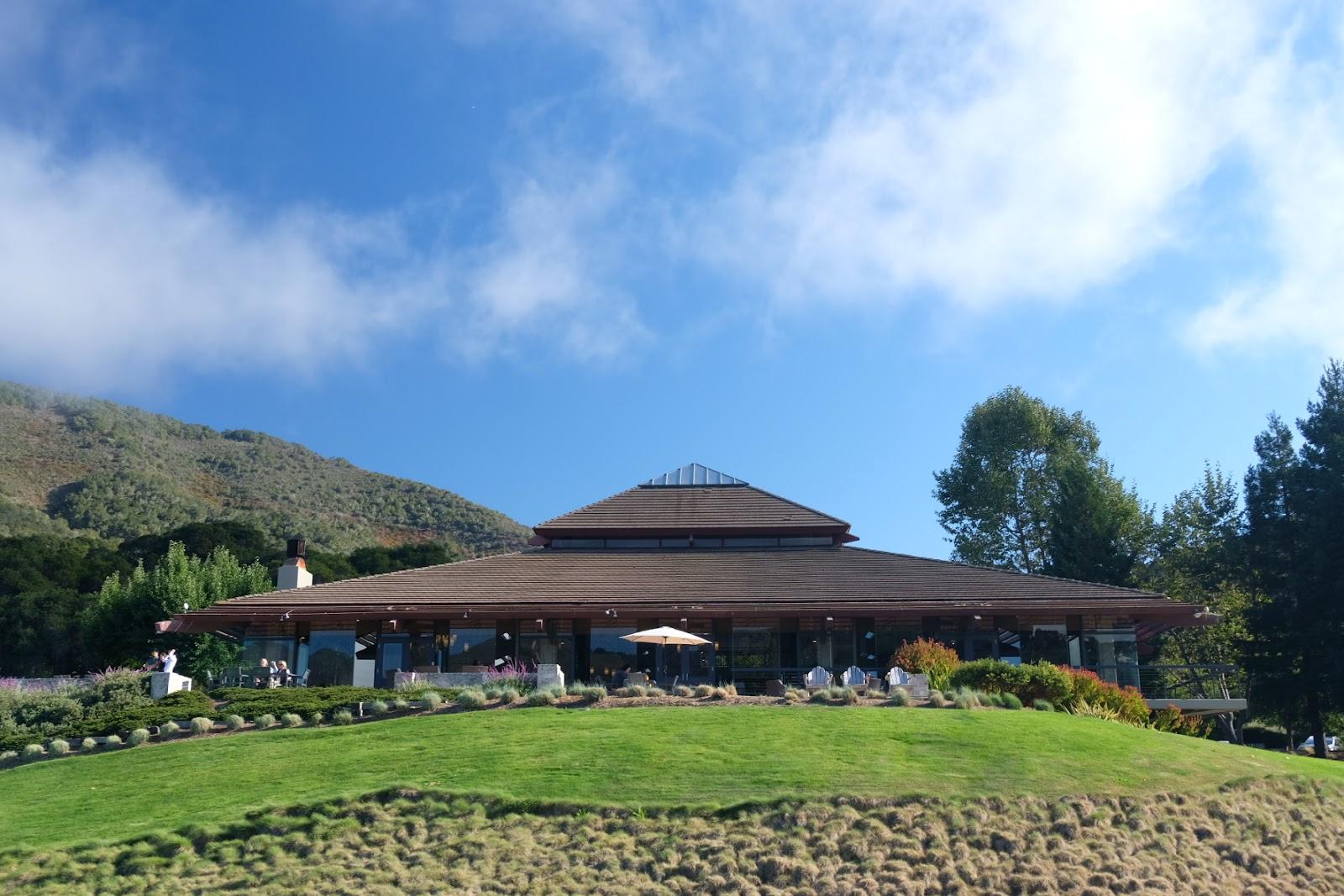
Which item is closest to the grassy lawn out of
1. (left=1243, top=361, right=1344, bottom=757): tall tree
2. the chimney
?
the chimney

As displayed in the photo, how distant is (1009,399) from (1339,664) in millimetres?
24131

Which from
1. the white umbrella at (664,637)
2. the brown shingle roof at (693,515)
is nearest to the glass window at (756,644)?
the white umbrella at (664,637)

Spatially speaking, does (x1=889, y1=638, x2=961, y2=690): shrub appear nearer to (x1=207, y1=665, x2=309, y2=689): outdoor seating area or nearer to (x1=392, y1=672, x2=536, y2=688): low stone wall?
(x1=392, y1=672, x2=536, y2=688): low stone wall

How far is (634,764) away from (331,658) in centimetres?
1568

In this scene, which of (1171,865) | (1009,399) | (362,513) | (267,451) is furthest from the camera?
(267,451)

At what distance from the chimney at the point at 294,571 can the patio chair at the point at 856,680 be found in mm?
16051

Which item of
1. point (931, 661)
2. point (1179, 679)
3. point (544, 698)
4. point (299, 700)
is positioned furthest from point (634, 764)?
point (1179, 679)

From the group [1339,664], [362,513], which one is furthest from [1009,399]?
[362,513]

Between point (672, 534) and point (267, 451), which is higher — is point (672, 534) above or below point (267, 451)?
below

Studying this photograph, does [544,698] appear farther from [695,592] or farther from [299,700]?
[695,592]

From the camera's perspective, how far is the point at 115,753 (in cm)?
2161

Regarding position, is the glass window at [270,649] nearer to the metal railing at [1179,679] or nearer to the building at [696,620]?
the building at [696,620]

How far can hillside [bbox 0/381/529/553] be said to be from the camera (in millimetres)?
83438

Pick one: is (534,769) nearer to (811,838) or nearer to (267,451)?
(811,838)
